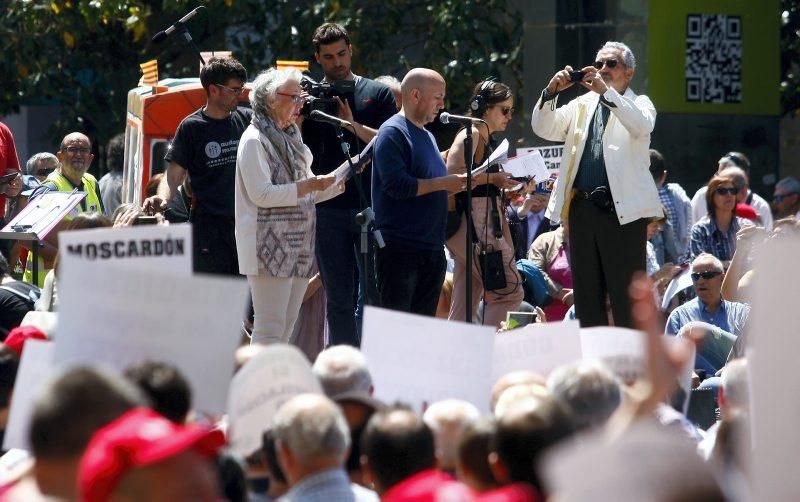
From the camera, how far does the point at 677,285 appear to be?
10.7 m

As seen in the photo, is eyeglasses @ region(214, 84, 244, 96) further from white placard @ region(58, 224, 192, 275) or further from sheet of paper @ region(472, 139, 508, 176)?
white placard @ region(58, 224, 192, 275)

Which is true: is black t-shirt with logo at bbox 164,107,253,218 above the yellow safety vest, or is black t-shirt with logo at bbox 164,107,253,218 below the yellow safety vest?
above

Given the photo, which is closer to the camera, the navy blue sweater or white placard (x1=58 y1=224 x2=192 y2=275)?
white placard (x1=58 y1=224 x2=192 y2=275)

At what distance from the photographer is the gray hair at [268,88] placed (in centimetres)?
802

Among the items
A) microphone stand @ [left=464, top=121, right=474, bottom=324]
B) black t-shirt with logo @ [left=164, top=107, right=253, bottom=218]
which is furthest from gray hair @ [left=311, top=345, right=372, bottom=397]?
black t-shirt with logo @ [left=164, top=107, right=253, bottom=218]

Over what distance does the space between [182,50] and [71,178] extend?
599 centimetres

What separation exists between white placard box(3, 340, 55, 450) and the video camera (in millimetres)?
3888

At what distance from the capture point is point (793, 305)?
340 cm

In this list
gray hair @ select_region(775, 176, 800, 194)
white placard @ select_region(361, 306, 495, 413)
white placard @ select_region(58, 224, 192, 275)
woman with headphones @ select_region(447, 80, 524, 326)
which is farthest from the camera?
gray hair @ select_region(775, 176, 800, 194)

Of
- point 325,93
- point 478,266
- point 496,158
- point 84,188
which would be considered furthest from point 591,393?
point 84,188

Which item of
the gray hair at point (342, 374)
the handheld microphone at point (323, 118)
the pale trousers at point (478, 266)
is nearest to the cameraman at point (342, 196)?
the handheld microphone at point (323, 118)

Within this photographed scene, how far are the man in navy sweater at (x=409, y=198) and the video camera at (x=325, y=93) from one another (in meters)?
0.48

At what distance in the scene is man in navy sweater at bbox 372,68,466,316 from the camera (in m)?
8.05

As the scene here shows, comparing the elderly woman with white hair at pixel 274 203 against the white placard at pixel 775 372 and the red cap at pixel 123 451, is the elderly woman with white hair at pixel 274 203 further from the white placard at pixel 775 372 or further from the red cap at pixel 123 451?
the red cap at pixel 123 451
